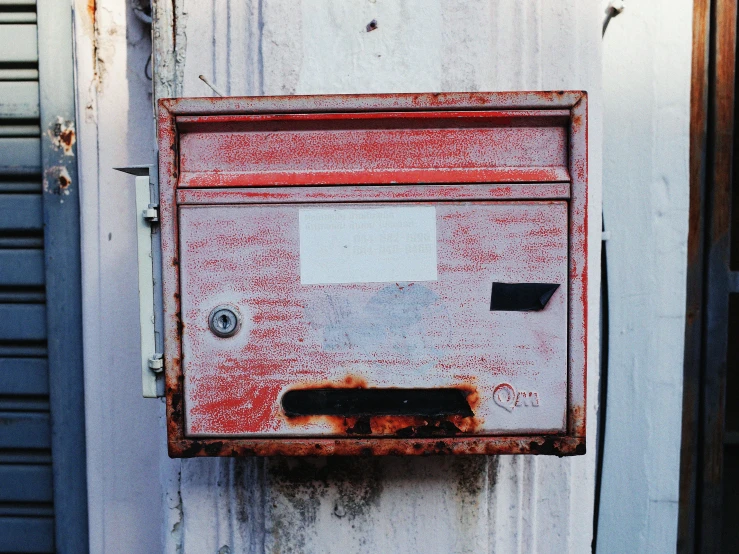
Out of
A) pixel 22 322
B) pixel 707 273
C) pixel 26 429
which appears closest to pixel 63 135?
pixel 22 322

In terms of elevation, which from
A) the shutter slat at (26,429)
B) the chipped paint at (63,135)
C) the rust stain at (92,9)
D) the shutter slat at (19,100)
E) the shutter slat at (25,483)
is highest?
the rust stain at (92,9)

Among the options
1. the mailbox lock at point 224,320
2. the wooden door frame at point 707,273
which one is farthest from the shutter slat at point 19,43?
the wooden door frame at point 707,273

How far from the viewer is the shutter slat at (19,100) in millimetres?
1484

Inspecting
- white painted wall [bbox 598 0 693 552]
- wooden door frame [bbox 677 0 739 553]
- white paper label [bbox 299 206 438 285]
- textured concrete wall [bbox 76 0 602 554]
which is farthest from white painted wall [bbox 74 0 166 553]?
wooden door frame [bbox 677 0 739 553]

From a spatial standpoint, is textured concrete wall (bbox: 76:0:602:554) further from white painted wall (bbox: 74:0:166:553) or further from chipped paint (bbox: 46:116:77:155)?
chipped paint (bbox: 46:116:77:155)

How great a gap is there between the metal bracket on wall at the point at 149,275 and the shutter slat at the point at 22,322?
0.71 m

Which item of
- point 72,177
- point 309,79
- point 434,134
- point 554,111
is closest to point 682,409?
point 554,111

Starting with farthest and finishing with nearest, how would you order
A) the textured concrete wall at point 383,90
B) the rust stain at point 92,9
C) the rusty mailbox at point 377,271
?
the rust stain at point 92,9
the textured concrete wall at point 383,90
the rusty mailbox at point 377,271

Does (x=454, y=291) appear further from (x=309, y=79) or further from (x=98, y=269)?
(x=98, y=269)

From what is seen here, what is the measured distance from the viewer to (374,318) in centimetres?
96

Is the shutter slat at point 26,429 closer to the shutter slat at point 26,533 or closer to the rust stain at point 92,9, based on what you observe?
the shutter slat at point 26,533

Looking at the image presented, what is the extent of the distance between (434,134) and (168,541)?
1171mm

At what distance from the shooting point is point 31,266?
150 centimetres

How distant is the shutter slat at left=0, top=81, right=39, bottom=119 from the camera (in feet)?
4.87
